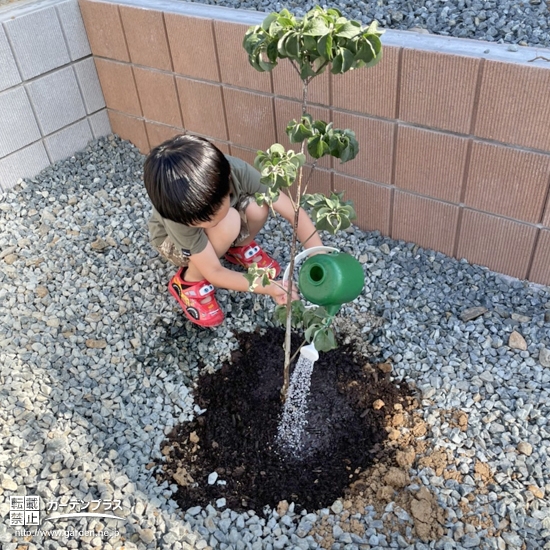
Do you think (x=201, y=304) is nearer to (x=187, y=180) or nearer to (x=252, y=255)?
(x=252, y=255)

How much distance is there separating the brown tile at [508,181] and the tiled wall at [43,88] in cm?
199

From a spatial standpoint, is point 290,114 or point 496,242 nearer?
point 496,242

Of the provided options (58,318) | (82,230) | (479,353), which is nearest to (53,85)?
(82,230)

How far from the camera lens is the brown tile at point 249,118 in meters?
2.45

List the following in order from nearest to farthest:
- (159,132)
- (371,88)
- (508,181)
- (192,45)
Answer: (508,181)
(371,88)
(192,45)
(159,132)

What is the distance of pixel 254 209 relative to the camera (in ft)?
7.09

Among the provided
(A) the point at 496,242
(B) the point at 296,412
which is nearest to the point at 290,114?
(A) the point at 496,242

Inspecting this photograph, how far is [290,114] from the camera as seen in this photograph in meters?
2.39

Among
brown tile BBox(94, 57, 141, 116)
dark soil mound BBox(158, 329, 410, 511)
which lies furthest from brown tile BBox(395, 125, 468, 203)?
brown tile BBox(94, 57, 141, 116)

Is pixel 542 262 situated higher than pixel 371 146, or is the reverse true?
pixel 371 146

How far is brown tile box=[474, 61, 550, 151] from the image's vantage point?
181cm

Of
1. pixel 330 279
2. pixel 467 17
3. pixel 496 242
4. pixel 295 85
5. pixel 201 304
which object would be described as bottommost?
pixel 201 304

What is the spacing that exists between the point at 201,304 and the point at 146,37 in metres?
1.29

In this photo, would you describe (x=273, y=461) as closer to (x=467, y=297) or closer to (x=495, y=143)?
(x=467, y=297)
